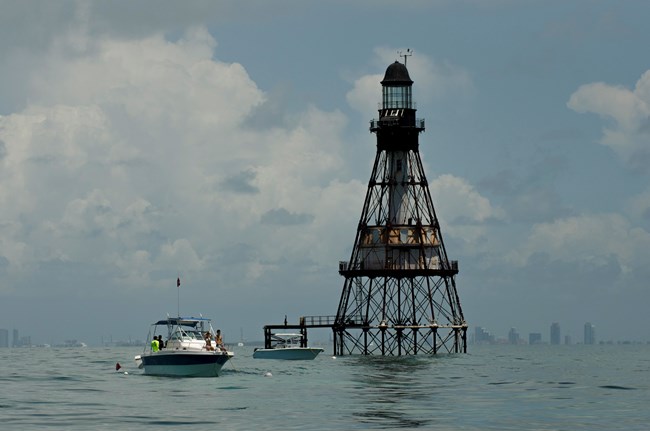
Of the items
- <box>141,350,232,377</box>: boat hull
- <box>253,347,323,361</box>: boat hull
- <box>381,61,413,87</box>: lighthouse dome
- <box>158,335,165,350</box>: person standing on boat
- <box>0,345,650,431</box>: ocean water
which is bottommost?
<box>0,345,650,431</box>: ocean water

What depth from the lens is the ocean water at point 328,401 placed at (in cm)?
5975

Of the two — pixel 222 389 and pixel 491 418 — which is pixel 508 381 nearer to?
pixel 222 389

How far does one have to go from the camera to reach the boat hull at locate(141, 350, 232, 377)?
8569 centimetres

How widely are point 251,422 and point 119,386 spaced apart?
27181 mm

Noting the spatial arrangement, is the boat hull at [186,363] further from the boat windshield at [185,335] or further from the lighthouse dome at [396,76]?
the lighthouse dome at [396,76]

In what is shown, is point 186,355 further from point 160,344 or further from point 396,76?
point 396,76

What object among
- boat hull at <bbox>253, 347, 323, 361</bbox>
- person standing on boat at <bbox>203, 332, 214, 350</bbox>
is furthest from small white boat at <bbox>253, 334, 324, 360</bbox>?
person standing on boat at <bbox>203, 332, 214, 350</bbox>

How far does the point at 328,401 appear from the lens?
72188 mm

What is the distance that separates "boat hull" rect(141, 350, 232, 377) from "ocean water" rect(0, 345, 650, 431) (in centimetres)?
93

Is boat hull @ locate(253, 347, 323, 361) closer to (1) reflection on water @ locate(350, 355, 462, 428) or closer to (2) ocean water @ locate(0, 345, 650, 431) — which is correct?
(1) reflection on water @ locate(350, 355, 462, 428)

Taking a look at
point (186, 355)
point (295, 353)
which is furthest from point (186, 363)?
point (295, 353)

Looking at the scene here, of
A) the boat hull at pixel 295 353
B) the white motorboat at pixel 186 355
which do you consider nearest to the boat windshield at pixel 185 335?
the white motorboat at pixel 186 355

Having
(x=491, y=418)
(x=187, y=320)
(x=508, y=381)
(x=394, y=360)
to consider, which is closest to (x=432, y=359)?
(x=394, y=360)

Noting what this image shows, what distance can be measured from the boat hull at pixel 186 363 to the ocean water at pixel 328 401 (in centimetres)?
93
